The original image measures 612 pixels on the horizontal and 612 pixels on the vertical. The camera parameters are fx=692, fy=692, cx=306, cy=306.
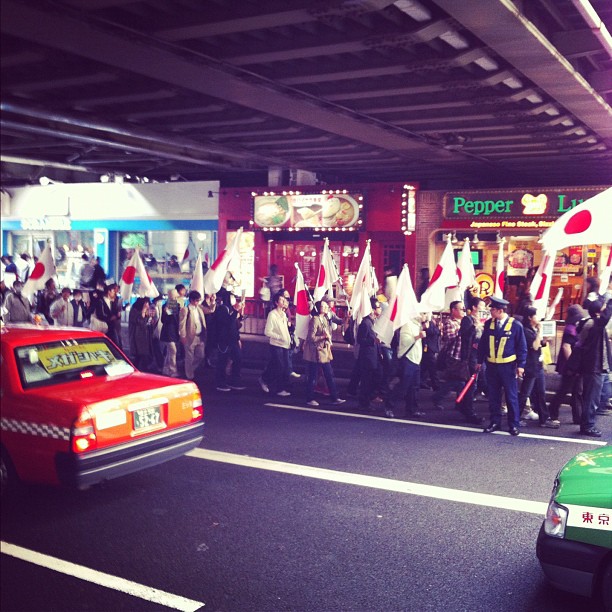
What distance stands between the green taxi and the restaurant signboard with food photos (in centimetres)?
1618

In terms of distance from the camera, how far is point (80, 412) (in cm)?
589

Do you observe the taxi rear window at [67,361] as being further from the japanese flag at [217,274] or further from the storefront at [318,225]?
the storefront at [318,225]

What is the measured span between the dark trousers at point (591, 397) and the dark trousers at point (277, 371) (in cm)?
505

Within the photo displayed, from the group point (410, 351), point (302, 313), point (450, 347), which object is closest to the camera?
point (410, 351)

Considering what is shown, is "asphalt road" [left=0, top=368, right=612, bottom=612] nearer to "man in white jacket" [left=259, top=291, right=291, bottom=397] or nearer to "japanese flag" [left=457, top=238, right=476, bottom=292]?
"man in white jacket" [left=259, top=291, right=291, bottom=397]

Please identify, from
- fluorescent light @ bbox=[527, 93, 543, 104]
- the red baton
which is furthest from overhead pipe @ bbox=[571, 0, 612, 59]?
the red baton

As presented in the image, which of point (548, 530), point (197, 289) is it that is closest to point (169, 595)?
point (548, 530)

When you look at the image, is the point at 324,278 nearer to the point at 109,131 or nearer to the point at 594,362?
the point at 109,131

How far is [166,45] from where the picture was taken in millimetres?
7855

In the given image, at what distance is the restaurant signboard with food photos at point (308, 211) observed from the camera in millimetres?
20453

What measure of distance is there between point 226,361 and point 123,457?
671 cm

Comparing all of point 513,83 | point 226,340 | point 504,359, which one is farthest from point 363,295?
point 513,83

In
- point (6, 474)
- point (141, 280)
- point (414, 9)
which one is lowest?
point (6, 474)

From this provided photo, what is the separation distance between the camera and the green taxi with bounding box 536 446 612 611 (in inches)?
168
